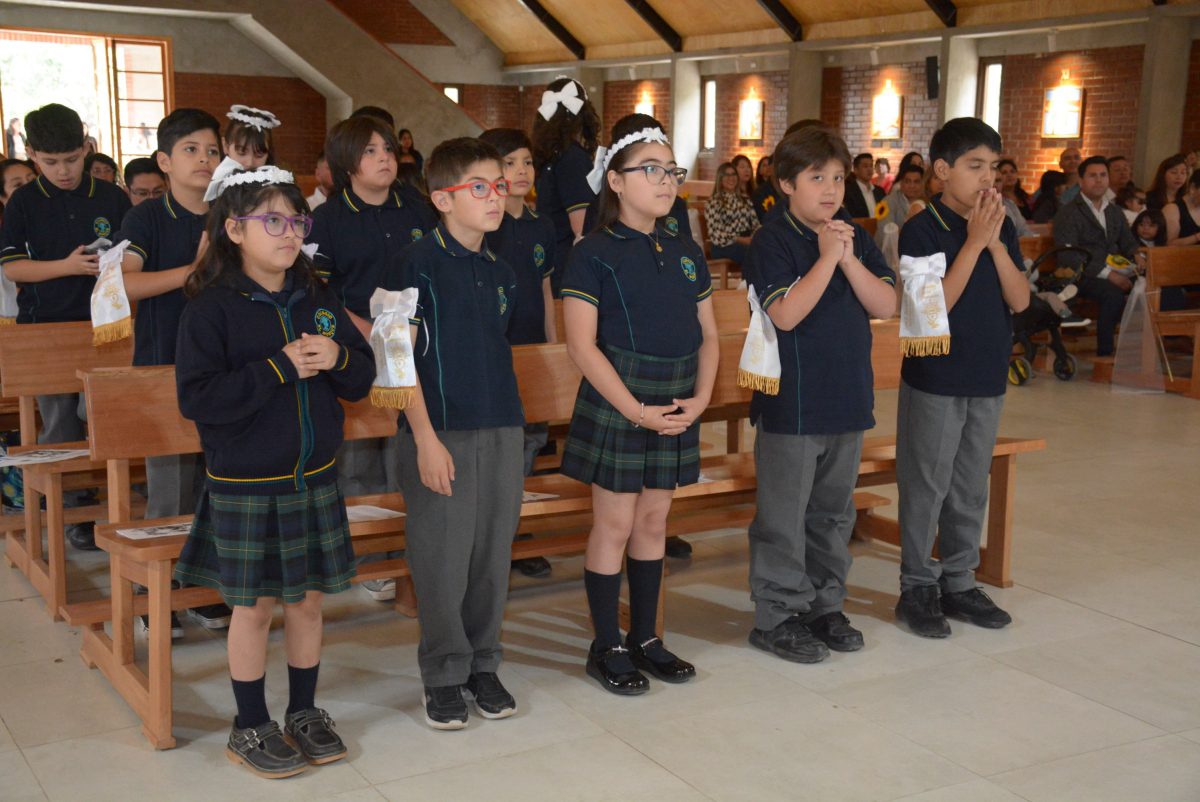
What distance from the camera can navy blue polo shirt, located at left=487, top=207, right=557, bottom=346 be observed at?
13.2 ft

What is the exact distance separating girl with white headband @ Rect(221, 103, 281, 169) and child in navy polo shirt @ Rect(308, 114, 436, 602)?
0.89 ft

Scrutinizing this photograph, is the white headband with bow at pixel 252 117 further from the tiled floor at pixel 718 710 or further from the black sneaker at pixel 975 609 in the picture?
Answer: the black sneaker at pixel 975 609

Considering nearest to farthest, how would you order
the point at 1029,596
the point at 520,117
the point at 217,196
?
1. the point at 217,196
2. the point at 1029,596
3. the point at 520,117

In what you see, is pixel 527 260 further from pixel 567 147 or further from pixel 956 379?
pixel 956 379

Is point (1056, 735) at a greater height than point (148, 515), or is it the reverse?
point (148, 515)

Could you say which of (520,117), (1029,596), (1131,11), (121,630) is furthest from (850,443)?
(520,117)

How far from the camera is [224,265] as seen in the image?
2734mm

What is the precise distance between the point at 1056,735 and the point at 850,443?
0.92m

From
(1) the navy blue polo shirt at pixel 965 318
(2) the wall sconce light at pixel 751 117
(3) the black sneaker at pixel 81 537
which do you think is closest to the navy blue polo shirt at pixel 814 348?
(1) the navy blue polo shirt at pixel 965 318

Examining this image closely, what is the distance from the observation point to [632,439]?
127 inches

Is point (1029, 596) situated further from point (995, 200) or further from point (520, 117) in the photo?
point (520, 117)

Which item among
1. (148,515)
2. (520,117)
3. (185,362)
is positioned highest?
(520,117)

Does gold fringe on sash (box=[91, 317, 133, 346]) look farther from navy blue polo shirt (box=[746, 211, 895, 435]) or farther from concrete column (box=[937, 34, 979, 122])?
concrete column (box=[937, 34, 979, 122])

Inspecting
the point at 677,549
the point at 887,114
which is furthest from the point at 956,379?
the point at 887,114
